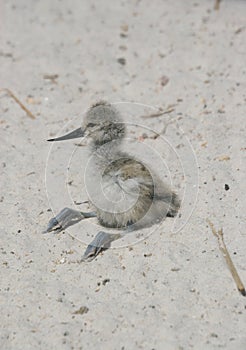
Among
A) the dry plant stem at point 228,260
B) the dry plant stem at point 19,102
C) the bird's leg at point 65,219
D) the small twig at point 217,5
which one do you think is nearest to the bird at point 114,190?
the bird's leg at point 65,219

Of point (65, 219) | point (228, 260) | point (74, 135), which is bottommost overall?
point (65, 219)

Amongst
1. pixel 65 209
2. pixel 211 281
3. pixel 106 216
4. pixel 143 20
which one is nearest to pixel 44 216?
pixel 65 209

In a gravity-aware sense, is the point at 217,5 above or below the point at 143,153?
above

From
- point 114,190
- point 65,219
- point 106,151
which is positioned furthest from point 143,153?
point 65,219

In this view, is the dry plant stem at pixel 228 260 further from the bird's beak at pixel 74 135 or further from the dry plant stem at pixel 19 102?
the dry plant stem at pixel 19 102

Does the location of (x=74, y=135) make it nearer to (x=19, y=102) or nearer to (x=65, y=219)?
(x=65, y=219)

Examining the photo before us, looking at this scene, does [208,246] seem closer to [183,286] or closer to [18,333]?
[183,286]
